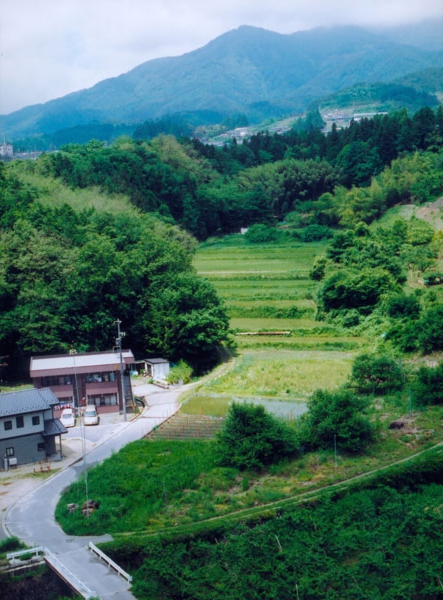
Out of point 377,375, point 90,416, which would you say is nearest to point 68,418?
point 90,416

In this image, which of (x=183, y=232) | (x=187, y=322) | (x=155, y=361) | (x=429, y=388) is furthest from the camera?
(x=183, y=232)

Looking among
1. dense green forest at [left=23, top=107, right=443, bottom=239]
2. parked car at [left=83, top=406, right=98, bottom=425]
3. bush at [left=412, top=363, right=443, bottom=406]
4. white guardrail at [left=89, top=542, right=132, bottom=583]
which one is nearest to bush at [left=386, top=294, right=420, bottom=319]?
bush at [left=412, top=363, right=443, bottom=406]

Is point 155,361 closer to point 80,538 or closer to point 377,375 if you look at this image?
point 377,375

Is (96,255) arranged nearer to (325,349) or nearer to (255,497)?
(325,349)

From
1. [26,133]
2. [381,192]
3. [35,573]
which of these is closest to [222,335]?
[35,573]

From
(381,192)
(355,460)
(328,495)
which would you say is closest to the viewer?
(328,495)

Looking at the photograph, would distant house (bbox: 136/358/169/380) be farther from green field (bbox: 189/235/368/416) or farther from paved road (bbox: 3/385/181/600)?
paved road (bbox: 3/385/181/600)
